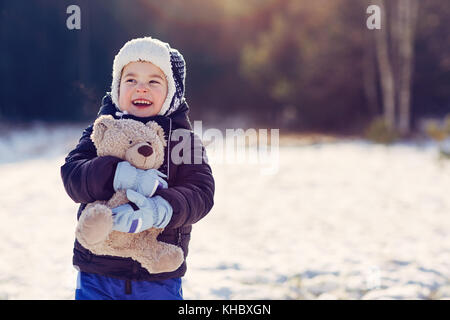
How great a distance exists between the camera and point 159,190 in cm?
162

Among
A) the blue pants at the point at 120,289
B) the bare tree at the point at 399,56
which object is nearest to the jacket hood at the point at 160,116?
the blue pants at the point at 120,289

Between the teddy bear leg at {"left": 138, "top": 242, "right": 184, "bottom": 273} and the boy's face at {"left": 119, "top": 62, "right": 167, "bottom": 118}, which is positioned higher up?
the boy's face at {"left": 119, "top": 62, "right": 167, "bottom": 118}

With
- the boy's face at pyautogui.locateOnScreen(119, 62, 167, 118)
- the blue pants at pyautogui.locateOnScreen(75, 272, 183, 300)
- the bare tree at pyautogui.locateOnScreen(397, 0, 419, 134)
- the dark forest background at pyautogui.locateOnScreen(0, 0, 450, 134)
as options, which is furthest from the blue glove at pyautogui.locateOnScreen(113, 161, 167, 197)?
the bare tree at pyautogui.locateOnScreen(397, 0, 419, 134)

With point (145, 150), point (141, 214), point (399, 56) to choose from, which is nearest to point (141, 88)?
point (145, 150)

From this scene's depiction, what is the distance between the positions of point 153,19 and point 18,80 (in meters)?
7.40

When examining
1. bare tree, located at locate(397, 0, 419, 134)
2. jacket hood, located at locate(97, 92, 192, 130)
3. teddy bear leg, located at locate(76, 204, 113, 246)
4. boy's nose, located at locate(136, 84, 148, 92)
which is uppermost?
bare tree, located at locate(397, 0, 419, 134)

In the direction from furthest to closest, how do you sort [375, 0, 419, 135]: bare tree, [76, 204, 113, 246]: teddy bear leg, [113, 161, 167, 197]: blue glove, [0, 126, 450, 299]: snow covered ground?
1. [375, 0, 419, 135]: bare tree
2. [0, 126, 450, 299]: snow covered ground
3. [113, 161, 167, 197]: blue glove
4. [76, 204, 113, 246]: teddy bear leg

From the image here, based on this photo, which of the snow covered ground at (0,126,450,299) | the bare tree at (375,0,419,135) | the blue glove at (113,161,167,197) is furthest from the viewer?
the bare tree at (375,0,419,135)

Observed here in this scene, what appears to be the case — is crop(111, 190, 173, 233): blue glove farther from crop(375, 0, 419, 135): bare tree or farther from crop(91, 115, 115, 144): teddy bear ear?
crop(375, 0, 419, 135): bare tree

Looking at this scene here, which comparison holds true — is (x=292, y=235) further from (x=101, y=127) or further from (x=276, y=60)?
(x=276, y=60)

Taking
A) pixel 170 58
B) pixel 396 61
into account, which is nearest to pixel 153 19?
pixel 396 61

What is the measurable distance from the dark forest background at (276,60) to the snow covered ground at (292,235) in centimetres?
360

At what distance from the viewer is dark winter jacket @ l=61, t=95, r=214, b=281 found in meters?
1.61

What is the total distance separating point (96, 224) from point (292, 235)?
12.8ft
